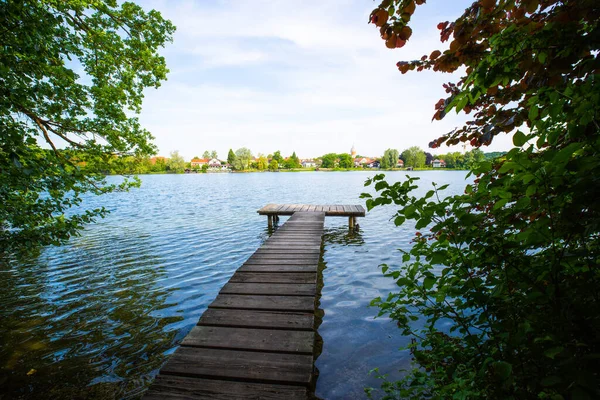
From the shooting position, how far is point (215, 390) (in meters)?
2.28

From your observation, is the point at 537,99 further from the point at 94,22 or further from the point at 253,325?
the point at 94,22

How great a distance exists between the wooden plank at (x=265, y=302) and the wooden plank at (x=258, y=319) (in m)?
0.10

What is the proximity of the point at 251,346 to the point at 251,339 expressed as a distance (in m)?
0.14

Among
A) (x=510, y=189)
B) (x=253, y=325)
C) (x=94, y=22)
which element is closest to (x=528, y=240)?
(x=510, y=189)

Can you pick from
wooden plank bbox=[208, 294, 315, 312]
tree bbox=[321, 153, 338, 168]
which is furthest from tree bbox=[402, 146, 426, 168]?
wooden plank bbox=[208, 294, 315, 312]

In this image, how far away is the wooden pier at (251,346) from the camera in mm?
2305

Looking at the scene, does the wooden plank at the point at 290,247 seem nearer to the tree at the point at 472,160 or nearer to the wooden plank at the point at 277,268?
the wooden plank at the point at 277,268

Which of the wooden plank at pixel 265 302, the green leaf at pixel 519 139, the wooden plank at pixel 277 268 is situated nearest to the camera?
the green leaf at pixel 519 139

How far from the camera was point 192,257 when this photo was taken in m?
8.38

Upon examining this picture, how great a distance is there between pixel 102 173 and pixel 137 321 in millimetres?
3182

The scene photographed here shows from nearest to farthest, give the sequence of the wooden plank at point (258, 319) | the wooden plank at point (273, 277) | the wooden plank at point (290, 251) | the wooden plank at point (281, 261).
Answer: the wooden plank at point (258, 319)
the wooden plank at point (273, 277)
the wooden plank at point (281, 261)
the wooden plank at point (290, 251)

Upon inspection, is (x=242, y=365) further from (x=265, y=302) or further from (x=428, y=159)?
(x=428, y=159)

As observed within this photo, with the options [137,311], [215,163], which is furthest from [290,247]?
[215,163]

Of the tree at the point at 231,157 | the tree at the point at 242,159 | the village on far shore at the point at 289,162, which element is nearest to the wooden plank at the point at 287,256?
the village on far shore at the point at 289,162
